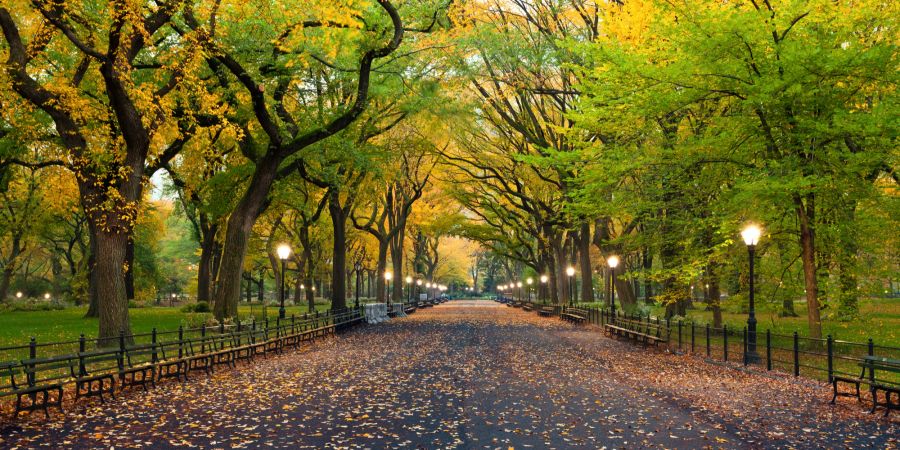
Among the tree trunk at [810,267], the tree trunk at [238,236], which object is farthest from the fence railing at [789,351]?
the tree trunk at [238,236]

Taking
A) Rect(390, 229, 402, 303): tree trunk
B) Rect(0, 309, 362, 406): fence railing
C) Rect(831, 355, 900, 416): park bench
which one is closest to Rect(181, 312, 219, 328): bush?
Rect(0, 309, 362, 406): fence railing

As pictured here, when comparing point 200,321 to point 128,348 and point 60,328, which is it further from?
point 128,348

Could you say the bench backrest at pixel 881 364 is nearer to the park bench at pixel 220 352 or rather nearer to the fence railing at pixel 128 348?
the fence railing at pixel 128 348

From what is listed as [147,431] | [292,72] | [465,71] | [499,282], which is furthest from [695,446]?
[499,282]

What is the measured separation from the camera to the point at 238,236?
2380 cm

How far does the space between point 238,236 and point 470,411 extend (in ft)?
50.7

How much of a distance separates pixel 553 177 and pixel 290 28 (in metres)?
24.6

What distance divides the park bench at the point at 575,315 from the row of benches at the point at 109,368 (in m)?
17.2

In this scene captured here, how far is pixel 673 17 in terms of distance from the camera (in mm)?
19719

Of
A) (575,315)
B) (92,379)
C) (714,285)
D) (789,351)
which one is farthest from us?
(575,315)

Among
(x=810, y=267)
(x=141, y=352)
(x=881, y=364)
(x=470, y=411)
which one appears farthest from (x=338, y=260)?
(x=881, y=364)

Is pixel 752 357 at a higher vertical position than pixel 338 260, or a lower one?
lower

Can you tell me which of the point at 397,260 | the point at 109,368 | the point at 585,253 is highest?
the point at 585,253

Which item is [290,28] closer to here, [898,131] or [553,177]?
[898,131]
